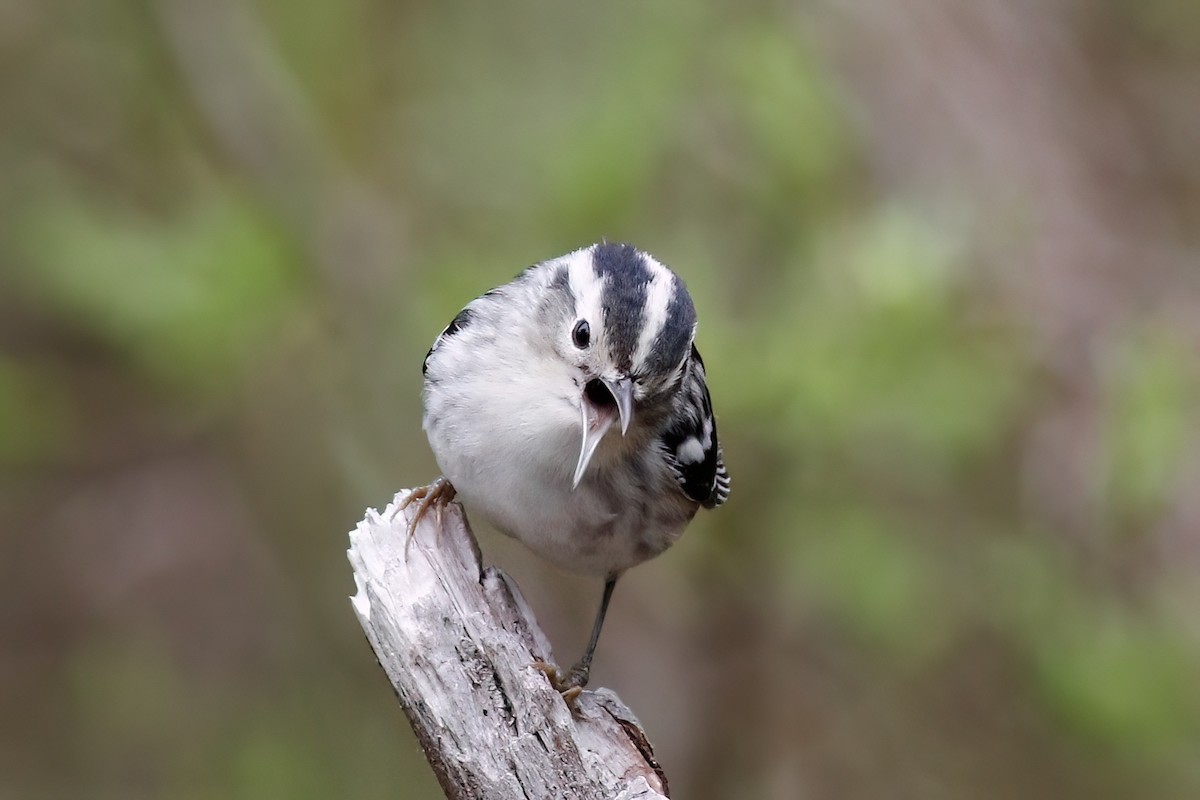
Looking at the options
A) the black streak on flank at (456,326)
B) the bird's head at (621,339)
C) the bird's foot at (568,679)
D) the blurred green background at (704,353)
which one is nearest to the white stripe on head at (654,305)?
the bird's head at (621,339)

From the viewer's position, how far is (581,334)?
→ 3314 mm

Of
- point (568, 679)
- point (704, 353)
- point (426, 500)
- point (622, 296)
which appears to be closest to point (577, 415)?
point (622, 296)

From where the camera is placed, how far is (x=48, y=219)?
5.22 m

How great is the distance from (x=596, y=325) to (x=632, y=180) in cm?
165

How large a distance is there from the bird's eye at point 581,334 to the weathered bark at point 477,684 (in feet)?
1.94

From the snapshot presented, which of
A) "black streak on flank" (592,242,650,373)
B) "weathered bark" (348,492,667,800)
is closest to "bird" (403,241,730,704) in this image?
"black streak on flank" (592,242,650,373)

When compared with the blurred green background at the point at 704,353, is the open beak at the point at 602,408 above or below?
below

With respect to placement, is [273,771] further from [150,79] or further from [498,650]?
[498,650]

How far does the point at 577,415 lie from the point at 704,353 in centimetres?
157

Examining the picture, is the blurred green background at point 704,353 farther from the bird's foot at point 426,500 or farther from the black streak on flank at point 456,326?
the bird's foot at point 426,500

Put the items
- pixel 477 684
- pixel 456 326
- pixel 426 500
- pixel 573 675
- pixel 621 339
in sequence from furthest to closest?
pixel 456 326 < pixel 573 675 < pixel 426 500 < pixel 621 339 < pixel 477 684

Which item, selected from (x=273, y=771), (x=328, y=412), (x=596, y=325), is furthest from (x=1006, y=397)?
(x=273, y=771)

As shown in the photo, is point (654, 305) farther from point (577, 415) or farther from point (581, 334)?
point (577, 415)

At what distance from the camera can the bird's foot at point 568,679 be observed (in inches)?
120
